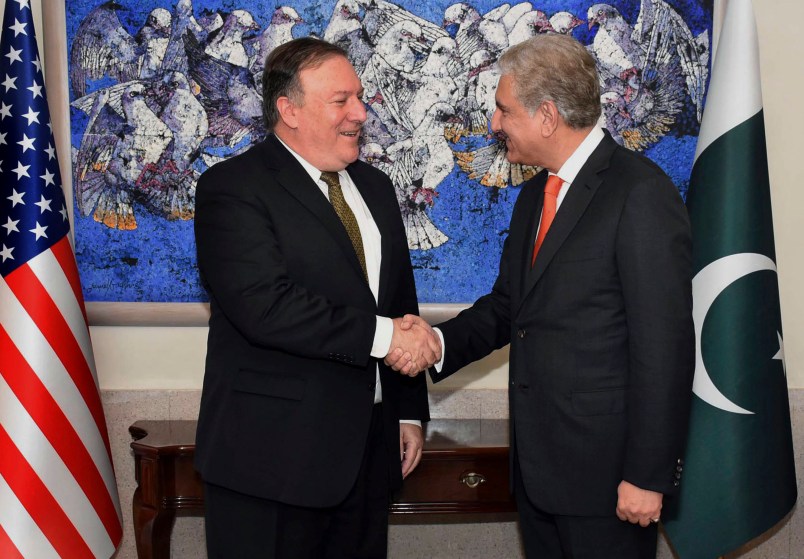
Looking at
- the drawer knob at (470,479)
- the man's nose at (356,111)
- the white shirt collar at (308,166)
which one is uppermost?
the man's nose at (356,111)

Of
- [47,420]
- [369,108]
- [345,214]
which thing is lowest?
[47,420]

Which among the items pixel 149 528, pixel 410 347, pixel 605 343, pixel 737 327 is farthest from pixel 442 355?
pixel 149 528

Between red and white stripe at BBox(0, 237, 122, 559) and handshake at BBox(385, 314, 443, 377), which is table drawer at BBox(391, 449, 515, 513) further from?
red and white stripe at BBox(0, 237, 122, 559)

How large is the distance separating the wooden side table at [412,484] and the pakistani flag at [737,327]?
0.56m

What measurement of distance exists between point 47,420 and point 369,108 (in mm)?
→ 1457

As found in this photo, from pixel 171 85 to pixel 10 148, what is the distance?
581mm

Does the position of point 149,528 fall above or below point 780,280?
below

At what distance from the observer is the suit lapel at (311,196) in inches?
84.9

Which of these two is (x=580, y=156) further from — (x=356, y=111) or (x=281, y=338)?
(x=281, y=338)

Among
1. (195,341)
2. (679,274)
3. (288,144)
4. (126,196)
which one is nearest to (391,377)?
(288,144)

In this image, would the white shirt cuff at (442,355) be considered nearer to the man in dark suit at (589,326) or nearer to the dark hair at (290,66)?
the man in dark suit at (589,326)

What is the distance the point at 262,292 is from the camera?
2055mm

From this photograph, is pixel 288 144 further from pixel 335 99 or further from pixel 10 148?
pixel 10 148

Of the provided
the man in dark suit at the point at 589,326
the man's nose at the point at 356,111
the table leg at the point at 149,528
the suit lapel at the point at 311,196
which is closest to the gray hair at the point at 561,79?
the man in dark suit at the point at 589,326
